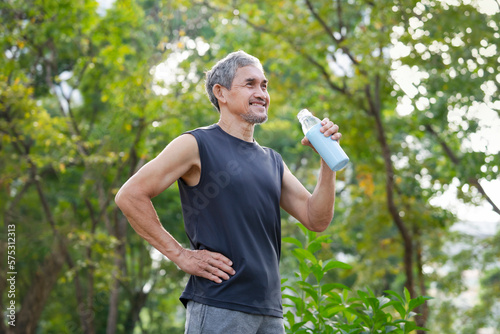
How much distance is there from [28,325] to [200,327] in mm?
10568

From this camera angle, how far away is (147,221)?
2105 millimetres

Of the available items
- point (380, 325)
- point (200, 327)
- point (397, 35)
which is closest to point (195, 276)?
point (200, 327)

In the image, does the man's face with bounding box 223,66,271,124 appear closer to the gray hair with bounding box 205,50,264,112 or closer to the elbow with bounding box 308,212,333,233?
the gray hair with bounding box 205,50,264,112

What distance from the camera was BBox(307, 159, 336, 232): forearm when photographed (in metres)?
2.23

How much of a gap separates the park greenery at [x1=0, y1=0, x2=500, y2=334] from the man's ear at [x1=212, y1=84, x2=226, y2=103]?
418 centimetres

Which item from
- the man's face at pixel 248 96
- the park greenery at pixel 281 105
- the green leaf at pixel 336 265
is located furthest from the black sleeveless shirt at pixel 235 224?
the park greenery at pixel 281 105

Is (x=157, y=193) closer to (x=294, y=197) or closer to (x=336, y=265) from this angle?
(x=294, y=197)

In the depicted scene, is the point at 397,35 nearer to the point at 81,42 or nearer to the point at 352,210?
Result: the point at 352,210

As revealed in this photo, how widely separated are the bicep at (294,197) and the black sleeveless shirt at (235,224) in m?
0.20

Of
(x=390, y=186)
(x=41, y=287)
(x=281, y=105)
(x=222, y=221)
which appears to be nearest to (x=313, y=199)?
(x=222, y=221)

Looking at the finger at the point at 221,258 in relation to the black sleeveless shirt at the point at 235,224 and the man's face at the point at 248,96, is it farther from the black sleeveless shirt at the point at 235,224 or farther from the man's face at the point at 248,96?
the man's face at the point at 248,96

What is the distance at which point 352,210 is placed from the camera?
11.5m

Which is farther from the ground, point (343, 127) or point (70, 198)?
point (343, 127)

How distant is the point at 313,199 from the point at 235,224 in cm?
40
